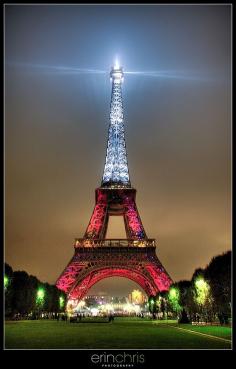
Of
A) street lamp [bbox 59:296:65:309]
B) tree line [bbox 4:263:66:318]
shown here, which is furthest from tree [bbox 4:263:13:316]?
street lamp [bbox 59:296:65:309]

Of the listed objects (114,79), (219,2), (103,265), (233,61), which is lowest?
(103,265)

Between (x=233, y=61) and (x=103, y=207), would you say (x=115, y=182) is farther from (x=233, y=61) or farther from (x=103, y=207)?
(x=233, y=61)

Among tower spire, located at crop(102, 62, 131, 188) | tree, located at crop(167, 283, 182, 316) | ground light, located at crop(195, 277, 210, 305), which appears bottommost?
tree, located at crop(167, 283, 182, 316)

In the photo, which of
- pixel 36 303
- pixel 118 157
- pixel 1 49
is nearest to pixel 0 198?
pixel 1 49

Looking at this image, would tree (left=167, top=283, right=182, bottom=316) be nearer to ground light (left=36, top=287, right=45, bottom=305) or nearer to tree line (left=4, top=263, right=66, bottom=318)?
tree line (left=4, top=263, right=66, bottom=318)

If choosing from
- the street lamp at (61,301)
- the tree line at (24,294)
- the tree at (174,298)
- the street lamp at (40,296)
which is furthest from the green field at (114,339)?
the street lamp at (61,301)

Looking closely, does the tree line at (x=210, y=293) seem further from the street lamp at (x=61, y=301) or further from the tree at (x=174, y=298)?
the street lamp at (x=61, y=301)
